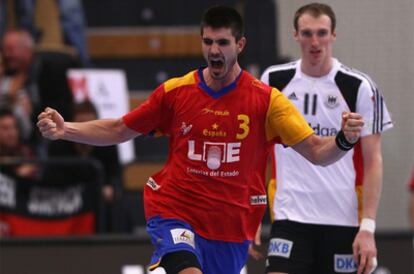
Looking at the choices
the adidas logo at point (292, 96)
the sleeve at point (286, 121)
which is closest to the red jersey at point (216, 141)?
the sleeve at point (286, 121)

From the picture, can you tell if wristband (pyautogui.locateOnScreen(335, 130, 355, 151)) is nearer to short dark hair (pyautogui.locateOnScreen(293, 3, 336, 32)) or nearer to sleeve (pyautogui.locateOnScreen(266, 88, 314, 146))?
sleeve (pyautogui.locateOnScreen(266, 88, 314, 146))

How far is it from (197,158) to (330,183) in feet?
4.07

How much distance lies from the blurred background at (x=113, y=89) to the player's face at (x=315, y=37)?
329 cm

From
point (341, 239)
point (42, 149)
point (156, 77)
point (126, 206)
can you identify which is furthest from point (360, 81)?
point (156, 77)

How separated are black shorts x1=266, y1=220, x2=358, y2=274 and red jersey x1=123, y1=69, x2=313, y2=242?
698 millimetres

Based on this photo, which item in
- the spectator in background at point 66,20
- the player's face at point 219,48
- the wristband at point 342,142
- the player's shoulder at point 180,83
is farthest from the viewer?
the spectator in background at point 66,20

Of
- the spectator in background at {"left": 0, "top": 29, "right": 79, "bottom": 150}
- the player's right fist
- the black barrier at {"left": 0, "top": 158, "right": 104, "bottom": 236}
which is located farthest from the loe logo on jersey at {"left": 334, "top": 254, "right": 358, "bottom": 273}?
the spectator in background at {"left": 0, "top": 29, "right": 79, "bottom": 150}

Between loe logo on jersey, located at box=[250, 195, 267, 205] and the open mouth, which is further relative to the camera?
loe logo on jersey, located at box=[250, 195, 267, 205]

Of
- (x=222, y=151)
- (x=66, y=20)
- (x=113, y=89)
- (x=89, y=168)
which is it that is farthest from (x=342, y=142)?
(x=66, y=20)

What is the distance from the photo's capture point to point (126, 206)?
457 inches

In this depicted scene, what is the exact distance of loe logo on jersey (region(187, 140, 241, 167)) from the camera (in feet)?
23.0

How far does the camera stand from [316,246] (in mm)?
7852

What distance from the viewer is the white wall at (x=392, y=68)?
496 inches

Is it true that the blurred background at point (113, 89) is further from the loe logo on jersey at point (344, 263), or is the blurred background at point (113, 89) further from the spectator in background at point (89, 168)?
the loe logo on jersey at point (344, 263)
